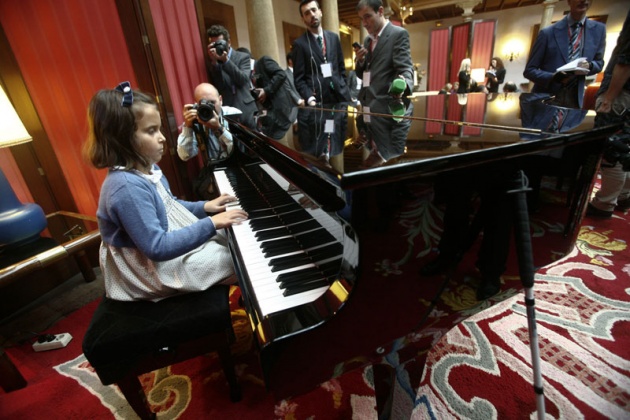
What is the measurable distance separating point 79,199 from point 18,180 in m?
0.37

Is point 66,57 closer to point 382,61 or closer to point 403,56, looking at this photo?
point 382,61

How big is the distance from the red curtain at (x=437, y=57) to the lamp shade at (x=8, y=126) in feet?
40.8

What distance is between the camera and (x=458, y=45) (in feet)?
33.8

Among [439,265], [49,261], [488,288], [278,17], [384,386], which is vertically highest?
[278,17]

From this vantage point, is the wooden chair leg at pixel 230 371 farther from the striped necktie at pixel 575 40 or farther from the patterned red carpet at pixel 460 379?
the striped necktie at pixel 575 40

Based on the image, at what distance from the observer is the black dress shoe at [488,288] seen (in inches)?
30.6

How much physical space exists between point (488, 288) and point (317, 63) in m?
2.78

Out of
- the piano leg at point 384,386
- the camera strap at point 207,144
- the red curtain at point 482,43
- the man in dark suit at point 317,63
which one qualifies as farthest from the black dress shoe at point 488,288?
the red curtain at point 482,43

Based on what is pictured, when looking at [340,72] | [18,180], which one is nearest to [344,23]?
[340,72]

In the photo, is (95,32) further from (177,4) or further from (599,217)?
(599,217)

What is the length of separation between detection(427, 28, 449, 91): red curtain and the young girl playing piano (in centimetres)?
1246

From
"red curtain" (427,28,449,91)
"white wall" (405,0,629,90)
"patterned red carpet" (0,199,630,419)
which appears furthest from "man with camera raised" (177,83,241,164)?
"white wall" (405,0,629,90)

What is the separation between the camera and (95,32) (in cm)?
204

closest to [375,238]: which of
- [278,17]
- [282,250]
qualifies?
[282,250]
